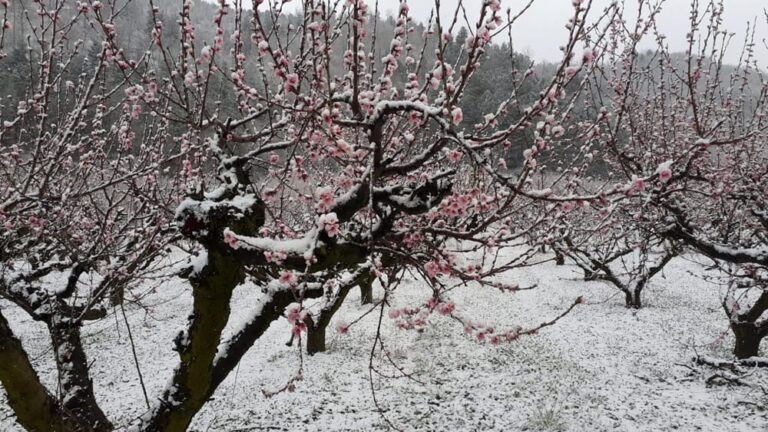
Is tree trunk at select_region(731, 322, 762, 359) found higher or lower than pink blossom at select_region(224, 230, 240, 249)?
lower

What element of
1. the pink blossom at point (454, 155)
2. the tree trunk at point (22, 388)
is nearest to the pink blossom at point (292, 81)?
the pink blossom at point (454, 155)

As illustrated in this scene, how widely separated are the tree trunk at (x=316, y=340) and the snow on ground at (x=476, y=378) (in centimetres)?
23

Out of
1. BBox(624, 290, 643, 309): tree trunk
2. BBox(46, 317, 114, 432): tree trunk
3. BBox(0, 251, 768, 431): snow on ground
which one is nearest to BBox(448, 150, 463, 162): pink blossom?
BBox(0, 251, 768, 431): snow on ground

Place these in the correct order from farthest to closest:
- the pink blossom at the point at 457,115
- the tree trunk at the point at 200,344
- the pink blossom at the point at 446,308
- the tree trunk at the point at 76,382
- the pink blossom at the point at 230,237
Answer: the tree trunk at the point at 76,382 < the tree trunk at the point at 200,344 < the pink blossom at the point at 446,308 < the pink blossom at the point at 230,237 < the pink blossom at the point at 457,115

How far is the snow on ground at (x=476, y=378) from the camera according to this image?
7457 millimetres

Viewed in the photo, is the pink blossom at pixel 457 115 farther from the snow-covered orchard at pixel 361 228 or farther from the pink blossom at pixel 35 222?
the pink blossom at pixel 35 222

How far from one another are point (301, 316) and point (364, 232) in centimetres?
163

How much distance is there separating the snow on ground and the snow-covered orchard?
7 cm

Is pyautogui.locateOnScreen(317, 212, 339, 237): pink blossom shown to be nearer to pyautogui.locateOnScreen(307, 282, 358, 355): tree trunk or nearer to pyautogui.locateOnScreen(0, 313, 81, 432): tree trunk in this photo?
pyautogui.locateOnScreen(0, 313, 81, 432): tree trunk

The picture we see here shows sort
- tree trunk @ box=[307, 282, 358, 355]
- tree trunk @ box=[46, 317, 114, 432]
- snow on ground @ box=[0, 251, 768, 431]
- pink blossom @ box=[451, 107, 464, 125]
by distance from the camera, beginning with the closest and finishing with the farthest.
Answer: pink blossom @ box=[451, 107, 464, 125] < tree trunk @ box=[46, 317, 114, 432] < snow on ground @ box=[0, 251, 768, 431] < tree trunk @ box=[307, 282, 358, 355]

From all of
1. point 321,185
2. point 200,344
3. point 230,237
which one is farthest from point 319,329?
point 230,237

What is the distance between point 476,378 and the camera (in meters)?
9.41

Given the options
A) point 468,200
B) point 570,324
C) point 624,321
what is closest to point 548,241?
point 468,200

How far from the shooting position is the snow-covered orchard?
3012 millimetres
